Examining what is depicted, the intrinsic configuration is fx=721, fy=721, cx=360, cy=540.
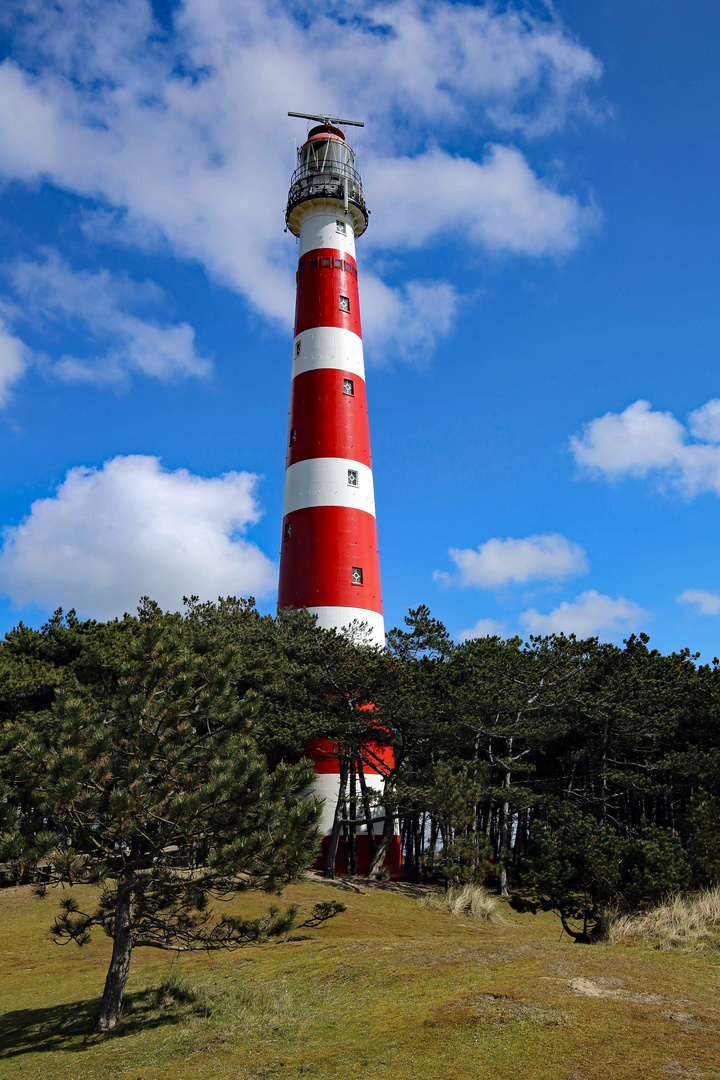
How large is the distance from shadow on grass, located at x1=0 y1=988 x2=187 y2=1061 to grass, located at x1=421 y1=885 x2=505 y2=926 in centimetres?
1168

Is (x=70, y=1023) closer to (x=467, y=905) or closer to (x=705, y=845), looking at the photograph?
(x=705, y=845)

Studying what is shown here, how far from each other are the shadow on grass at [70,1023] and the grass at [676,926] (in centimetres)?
750

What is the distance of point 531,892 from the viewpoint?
13273mm

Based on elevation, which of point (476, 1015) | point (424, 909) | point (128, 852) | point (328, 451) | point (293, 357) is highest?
point (293, 357)

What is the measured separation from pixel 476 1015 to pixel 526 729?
2069cm

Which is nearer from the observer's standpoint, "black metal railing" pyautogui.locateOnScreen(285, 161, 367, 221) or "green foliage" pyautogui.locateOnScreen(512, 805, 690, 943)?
"green foliage" pyautogui.locateOnScreen(512, 805, 690, 943)

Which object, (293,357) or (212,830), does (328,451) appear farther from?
(212,830)

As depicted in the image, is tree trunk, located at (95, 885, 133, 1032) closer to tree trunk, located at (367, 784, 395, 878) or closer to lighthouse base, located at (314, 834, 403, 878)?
tree trunk, located at (367, 784, 395, 878)

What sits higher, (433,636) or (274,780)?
(433,636)

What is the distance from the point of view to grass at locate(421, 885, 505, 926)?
20.6 metres

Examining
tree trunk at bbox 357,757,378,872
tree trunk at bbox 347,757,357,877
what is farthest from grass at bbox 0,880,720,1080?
tree trunk at bbox 347,757,357,877

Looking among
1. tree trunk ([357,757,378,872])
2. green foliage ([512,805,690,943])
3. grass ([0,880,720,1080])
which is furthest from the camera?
tree trunk ([357,757,378,872])

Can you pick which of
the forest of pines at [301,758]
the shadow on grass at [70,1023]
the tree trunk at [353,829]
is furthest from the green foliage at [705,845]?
the tree trunk at [353,829]

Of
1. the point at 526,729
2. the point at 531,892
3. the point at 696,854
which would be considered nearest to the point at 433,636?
the point at 526,729
